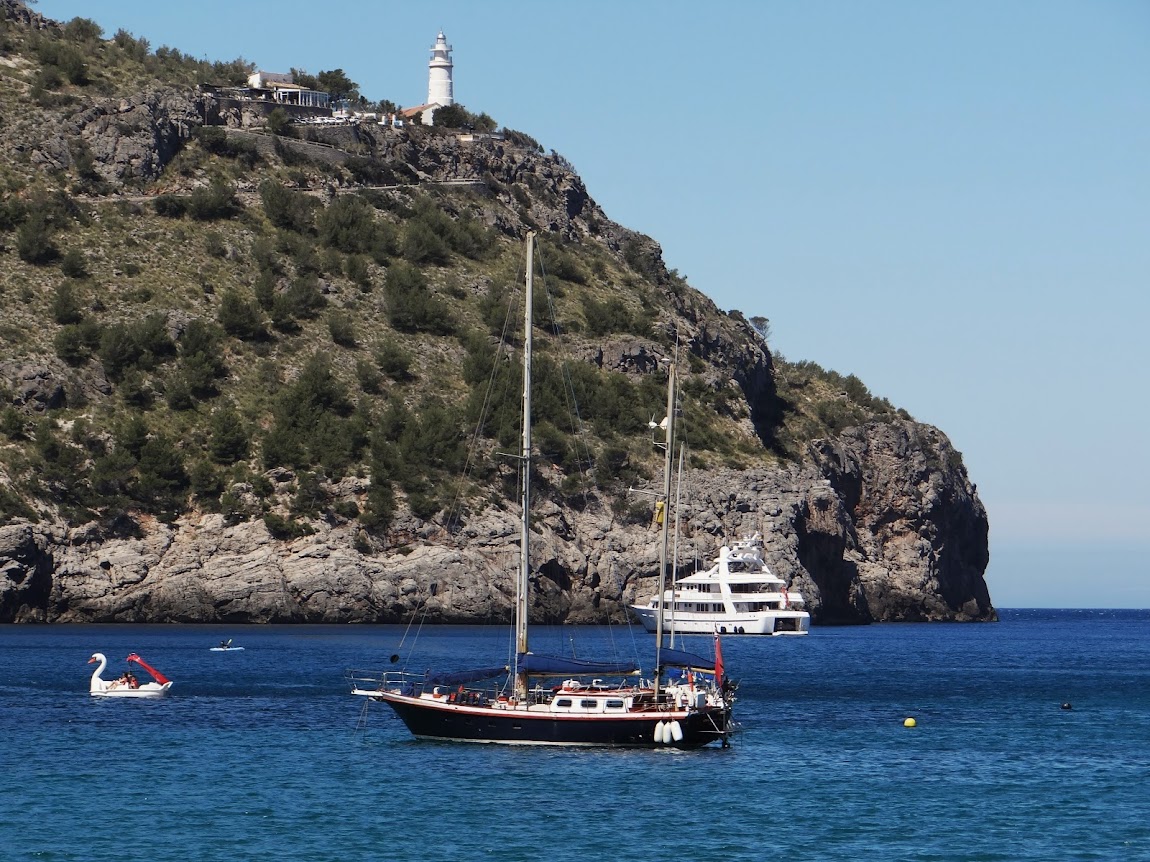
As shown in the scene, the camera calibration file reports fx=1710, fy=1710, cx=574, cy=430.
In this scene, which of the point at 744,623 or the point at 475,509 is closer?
the point at 475,509

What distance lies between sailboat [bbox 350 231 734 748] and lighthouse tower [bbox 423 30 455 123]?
136174mm

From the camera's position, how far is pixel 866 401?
184 m

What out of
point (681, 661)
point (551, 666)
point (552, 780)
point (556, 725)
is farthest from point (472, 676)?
point (681, 661)

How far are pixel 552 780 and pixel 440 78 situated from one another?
149454 millimetres

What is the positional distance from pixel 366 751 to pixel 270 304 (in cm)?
9692

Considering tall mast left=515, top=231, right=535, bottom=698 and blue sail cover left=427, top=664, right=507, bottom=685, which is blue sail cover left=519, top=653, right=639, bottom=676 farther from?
blue sail cover left=427, top=664, right=507, bottom=685

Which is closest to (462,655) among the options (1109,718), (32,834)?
(1109,718)

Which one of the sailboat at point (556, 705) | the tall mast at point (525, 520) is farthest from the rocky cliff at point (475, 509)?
the tall mast at point (525, 520)

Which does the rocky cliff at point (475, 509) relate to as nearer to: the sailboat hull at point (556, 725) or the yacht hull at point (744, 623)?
the yacht hull at point (744, 623)

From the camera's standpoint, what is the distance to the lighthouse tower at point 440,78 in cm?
Result: 18838

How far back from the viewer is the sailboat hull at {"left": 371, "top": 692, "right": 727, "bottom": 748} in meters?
54.5

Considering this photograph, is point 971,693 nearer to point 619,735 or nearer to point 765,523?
point 619,735

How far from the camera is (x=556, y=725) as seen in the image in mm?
54531

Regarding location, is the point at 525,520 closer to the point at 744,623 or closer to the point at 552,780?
the point at 552,780
